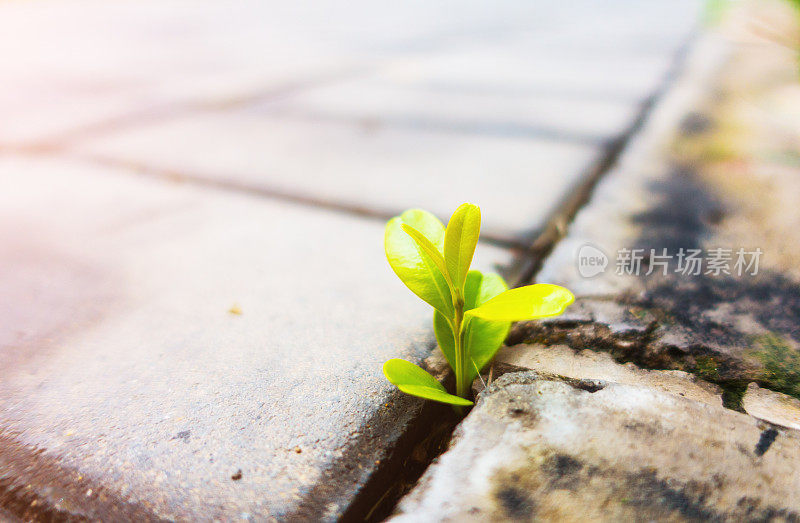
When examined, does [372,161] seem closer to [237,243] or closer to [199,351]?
[237,243]

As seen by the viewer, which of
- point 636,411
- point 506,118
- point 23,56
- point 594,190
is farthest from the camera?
point 23,56

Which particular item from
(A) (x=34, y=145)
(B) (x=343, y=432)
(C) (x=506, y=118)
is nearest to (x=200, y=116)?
(A) (x=34, y=145)

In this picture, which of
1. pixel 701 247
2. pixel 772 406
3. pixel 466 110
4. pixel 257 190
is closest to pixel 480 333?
pixel 772 406

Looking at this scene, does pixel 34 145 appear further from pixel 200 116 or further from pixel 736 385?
pixel 736 385

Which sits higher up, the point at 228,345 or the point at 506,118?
the point at 506,118

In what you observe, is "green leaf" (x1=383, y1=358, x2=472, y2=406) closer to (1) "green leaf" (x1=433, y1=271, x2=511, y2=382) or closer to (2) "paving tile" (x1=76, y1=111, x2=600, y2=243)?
(1) "green leaf" (x1=433, y1=271, x2=511, y2=382)

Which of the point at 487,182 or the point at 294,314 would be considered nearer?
the point at 294,314

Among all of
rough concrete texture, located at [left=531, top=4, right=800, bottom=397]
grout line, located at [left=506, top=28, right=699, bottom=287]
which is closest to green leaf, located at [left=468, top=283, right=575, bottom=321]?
rough concrete texture, located at [left=531, top=4, right=800, bottom=397]

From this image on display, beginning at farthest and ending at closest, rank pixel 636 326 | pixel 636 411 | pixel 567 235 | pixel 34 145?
pixel 34 145 → pixel 567 235 → pixel 636 326 → pixel 636 411
